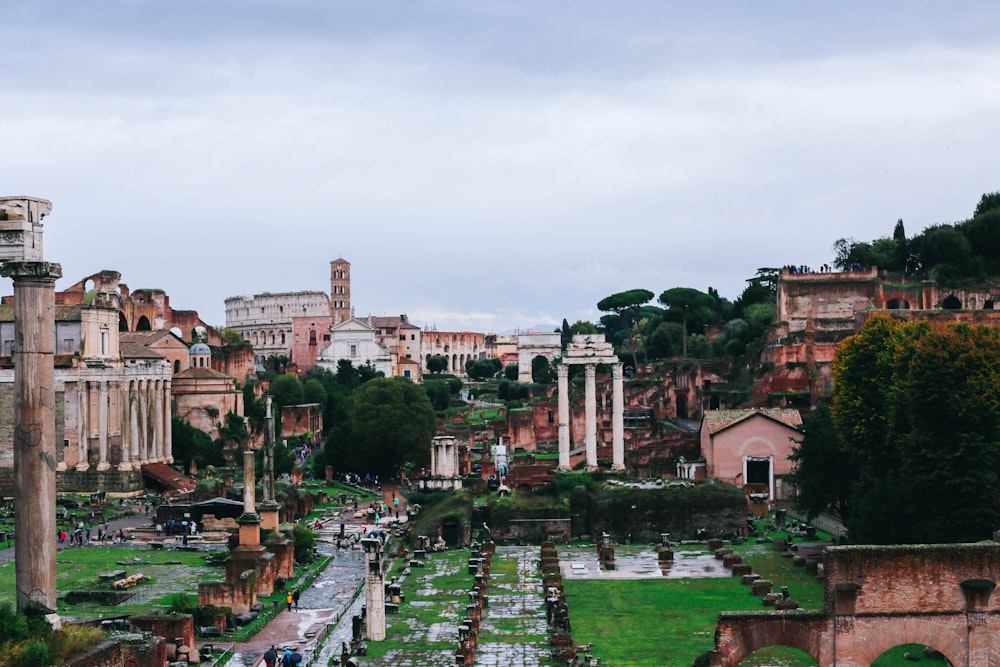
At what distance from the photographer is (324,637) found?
32500 millimetres

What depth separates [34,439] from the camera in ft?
66.9

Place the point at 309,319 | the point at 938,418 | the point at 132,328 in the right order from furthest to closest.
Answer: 1. the point at 309,319
2. the point at 132,328
3. the point at 938,418

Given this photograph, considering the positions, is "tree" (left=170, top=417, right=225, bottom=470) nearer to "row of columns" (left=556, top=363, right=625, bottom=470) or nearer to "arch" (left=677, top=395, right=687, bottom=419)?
"row of columns" (left=556, top=363, right=625, bottom=470)

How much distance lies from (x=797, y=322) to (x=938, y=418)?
126 feet

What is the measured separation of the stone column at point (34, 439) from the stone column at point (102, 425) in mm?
45231

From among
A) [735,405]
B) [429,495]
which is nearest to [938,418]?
[429,495]

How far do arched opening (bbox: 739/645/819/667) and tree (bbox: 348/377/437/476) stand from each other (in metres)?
43.7

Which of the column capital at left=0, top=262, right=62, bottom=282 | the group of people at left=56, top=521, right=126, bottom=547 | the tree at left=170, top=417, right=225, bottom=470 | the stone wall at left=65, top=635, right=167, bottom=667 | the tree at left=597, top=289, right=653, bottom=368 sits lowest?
the group of people at left=56, top=521, right=126, bottom=547

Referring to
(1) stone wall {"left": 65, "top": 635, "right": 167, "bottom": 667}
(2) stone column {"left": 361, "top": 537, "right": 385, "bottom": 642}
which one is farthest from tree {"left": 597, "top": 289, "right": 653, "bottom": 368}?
(1) stone wall {"left": 65, "top": 635, "right": 167, "bottom": 667}

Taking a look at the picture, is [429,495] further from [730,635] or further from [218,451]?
[730,635]

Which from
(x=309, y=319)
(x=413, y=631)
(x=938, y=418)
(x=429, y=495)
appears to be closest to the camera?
(x=413, y=631)

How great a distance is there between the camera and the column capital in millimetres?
20406

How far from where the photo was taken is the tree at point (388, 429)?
70188 mm

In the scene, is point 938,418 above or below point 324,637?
above
